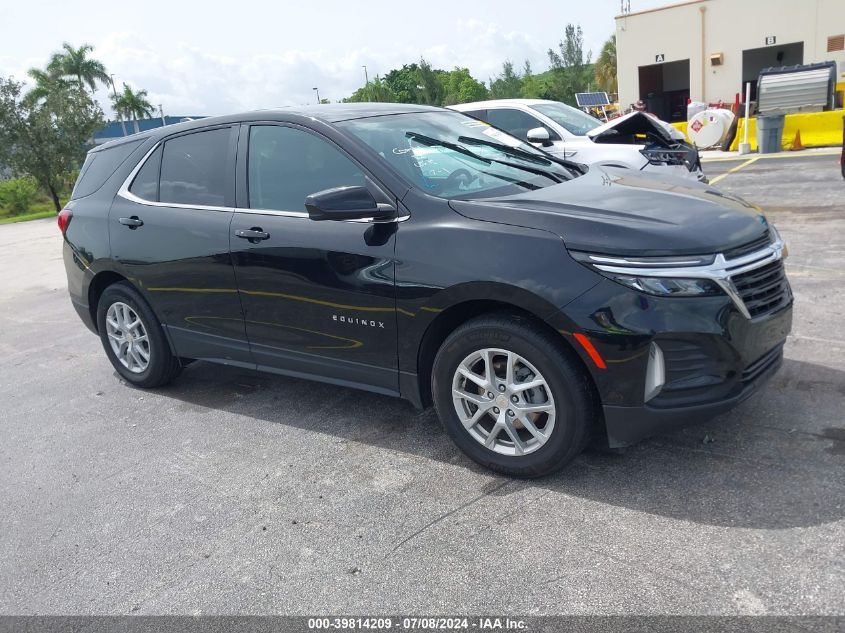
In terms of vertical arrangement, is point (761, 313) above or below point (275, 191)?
below

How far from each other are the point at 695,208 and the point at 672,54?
33715mm

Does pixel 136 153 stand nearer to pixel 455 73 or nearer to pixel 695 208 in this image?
pixel 695 208

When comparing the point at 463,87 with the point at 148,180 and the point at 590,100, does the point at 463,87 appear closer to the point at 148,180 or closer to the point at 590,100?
the point at 590,100

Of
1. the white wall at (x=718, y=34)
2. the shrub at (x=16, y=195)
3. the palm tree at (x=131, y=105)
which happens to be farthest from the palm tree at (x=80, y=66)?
the white wall at (x=718, y=34)

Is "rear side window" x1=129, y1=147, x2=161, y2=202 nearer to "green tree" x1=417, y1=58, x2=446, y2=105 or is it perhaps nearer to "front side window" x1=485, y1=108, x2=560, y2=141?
"front side window" x1=485, y1=108, x2=560, y2=141

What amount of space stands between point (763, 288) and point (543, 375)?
1.07 metres

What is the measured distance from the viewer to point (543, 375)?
322 centimetres

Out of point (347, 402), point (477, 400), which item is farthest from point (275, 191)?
point (477, 400)

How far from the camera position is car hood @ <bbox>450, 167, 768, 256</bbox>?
10.1 ft

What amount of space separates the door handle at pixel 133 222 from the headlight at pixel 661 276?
316cm

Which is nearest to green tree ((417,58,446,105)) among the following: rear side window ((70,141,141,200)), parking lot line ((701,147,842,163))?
parking lot line ((701,147,842,163))

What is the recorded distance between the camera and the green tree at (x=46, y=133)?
88.6 feet

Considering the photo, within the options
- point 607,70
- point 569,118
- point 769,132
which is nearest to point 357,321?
point 569,118

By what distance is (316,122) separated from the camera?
13.1 ft
